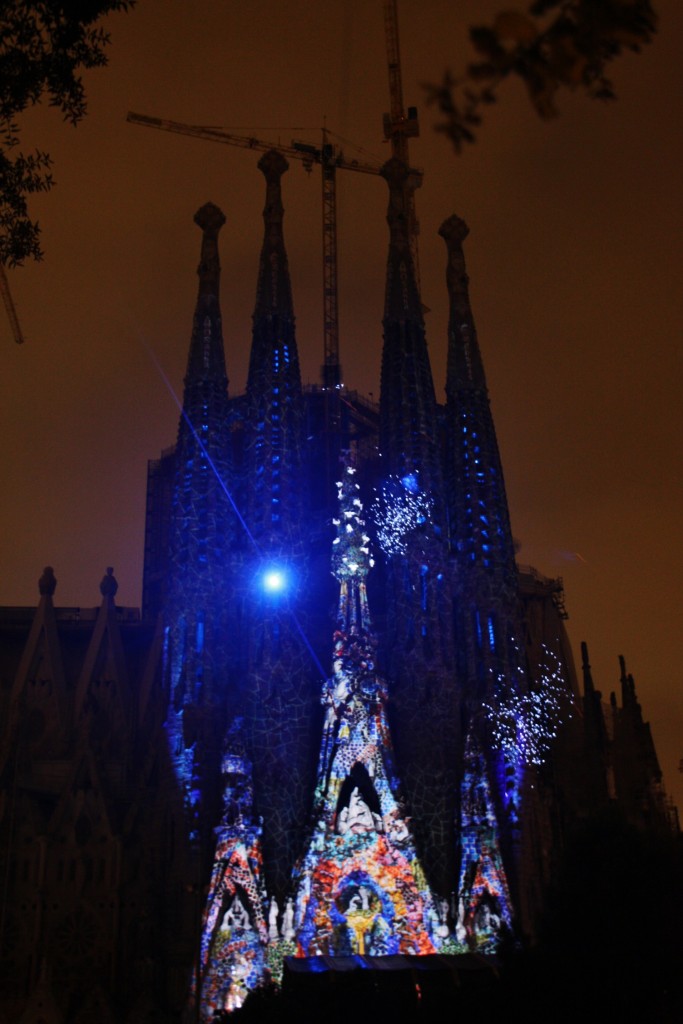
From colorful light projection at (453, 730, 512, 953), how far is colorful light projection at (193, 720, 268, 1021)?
5.94 metres

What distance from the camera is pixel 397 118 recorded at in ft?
196

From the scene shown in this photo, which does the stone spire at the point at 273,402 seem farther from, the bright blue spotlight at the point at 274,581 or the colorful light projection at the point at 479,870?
the colorful light projection at the point at 479,870

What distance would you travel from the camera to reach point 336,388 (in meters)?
49.8

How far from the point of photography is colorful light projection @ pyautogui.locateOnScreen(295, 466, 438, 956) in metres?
33.1

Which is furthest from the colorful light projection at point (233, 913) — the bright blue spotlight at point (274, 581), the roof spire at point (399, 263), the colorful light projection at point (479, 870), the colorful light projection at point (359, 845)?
the roof spire at point (399, 263)

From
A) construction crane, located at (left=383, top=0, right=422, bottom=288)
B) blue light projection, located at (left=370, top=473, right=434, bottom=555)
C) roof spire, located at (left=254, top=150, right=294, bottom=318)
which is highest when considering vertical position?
construction crane, located at (left=383, top=0, right=422, bottom=288)

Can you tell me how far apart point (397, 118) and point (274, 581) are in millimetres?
31637

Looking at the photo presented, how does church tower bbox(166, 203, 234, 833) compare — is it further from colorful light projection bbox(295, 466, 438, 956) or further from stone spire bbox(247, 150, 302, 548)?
colorful light projection bbox(295, 466, 438, 956)

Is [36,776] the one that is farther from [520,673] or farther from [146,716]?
[520,673]

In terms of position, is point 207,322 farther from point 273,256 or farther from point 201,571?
point 201,571

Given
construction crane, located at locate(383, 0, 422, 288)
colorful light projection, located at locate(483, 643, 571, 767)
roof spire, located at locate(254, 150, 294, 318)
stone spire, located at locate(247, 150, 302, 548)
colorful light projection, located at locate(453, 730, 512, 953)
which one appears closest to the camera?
colorful light projection, located at locate(453, 730, 512, 953)

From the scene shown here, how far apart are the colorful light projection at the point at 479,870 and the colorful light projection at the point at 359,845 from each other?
1.26m

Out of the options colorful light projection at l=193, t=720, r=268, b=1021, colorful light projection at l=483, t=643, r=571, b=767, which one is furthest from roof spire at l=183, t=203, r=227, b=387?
colorful light projection at l=483, t=643, r=571, b=767

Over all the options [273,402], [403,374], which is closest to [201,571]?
[273,402]
